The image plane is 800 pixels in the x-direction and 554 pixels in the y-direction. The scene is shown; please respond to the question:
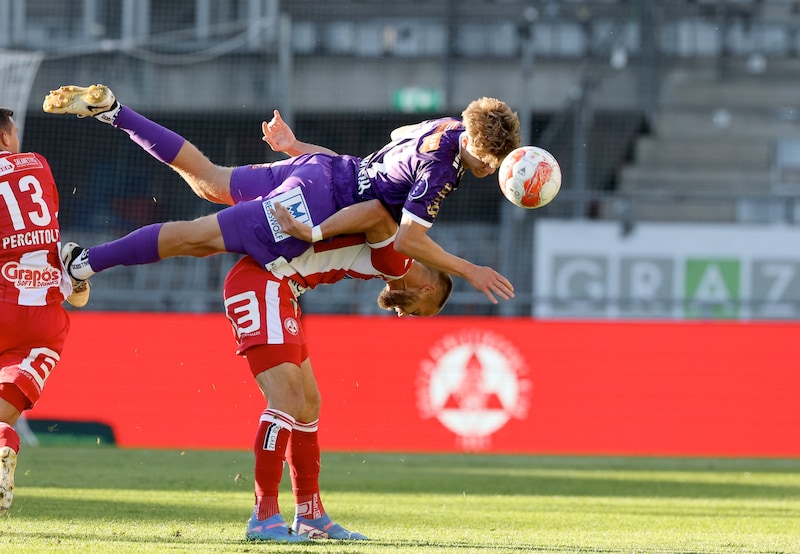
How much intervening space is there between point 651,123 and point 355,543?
15542 millimetres

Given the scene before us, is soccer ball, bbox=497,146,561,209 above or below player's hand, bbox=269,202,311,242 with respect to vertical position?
above

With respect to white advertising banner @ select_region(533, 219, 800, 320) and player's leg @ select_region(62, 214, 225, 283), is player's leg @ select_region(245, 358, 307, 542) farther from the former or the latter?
white advertising banner @ select_region(533, 219, 800, 320)

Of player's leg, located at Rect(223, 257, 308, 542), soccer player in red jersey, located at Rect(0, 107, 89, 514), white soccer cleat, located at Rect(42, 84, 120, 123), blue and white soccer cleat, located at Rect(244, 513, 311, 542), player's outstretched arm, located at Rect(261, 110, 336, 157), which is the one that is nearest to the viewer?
blue and white soccer cleat, located at Rect(244, 513, 311, 542)

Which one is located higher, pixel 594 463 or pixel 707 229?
pixel 707 229

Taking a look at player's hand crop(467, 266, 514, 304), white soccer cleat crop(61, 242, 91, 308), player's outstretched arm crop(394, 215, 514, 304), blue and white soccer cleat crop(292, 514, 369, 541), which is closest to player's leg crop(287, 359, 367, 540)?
blue and white soccer cleat crop(292, 514, 369, 541)

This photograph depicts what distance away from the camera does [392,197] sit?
6.30 m

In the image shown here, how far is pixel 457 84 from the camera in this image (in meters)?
19.9

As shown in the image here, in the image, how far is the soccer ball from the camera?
6.23 metres

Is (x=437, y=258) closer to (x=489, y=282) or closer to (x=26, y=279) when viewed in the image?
(x=489, y=282)

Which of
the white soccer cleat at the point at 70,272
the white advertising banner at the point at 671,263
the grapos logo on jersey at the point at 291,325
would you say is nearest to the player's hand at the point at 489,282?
the grapos logo on jersey at the point at 291,325

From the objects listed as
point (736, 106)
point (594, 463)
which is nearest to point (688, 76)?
point (736, 106)

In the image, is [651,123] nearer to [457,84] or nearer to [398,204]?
[457,84]

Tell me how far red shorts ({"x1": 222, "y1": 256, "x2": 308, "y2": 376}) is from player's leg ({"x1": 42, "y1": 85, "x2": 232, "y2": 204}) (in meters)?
0.55

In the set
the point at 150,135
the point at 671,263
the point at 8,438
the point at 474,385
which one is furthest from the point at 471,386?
the point at 8,438
